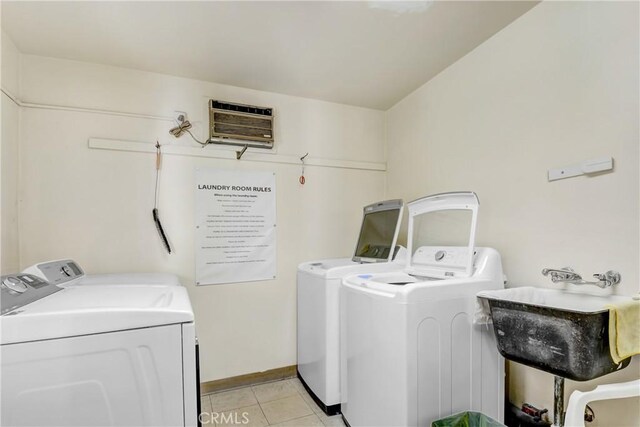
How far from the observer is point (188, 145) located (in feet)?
8.59

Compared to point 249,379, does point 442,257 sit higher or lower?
higher

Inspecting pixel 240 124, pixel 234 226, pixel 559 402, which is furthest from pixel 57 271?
pixel 559 402

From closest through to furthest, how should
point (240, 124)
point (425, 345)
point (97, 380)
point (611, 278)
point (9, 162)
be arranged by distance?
point (97, 380), point (611, 278), point (425, 345), point (9, 162), point (240, 124)

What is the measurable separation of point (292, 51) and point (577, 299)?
225 cm

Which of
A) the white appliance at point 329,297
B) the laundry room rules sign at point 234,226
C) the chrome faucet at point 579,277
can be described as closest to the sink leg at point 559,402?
the chrome faucet at point 579,277

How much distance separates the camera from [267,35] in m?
2.09

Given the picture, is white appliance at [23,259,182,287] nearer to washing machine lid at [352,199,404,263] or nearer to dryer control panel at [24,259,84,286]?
dryer control panel at [24,259,84,286]

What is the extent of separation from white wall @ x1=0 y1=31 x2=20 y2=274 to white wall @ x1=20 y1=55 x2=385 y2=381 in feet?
0.20

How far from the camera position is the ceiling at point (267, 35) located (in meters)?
1.84

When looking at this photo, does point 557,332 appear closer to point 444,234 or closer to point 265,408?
point 444,234

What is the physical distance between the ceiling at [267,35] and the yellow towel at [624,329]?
1.66 m

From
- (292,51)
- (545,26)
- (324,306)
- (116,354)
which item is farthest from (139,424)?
(545,26)

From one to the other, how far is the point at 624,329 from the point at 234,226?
7.98ft

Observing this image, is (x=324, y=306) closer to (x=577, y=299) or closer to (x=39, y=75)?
(x=577, y=299)
